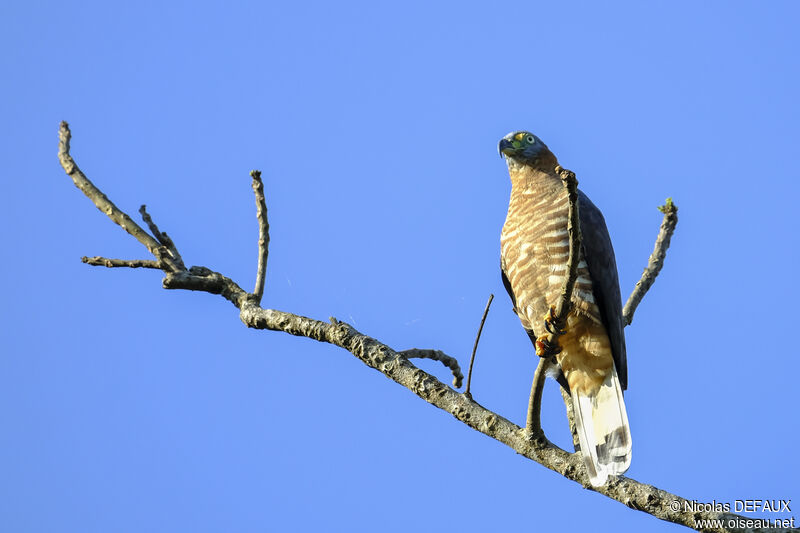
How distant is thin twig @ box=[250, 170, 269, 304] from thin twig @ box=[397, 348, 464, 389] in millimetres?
993

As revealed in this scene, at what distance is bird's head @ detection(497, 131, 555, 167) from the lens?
6.71 m

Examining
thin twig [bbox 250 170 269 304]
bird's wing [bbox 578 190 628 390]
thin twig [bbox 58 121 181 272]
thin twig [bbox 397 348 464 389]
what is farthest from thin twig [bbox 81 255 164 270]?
bird's wing [bbox 578 190 628 390]

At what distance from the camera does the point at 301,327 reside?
4.46 metres

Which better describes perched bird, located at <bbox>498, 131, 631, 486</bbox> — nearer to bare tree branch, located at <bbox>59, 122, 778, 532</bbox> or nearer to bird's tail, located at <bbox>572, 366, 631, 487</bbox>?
bird's tail, located at <bbox>572, 366, 631, 487</bbox>

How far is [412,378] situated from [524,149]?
10.5 ft

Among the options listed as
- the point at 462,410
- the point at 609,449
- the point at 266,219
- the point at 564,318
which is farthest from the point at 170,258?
the point at 609,449

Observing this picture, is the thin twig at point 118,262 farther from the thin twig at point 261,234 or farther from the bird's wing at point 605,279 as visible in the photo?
the bird's wing at point 605,279

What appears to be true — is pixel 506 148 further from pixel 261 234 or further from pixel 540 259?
pixel 261 234

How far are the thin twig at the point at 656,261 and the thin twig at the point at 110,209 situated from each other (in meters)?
3.41

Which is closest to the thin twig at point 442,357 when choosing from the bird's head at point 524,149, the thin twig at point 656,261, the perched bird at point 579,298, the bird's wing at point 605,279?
the perched bird at point 579,298

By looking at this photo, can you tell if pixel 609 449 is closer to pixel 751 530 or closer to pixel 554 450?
pixel 554 450

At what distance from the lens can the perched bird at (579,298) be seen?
550 cm

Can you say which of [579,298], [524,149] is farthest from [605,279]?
[524,149]

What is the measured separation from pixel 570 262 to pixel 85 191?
3020 mm
